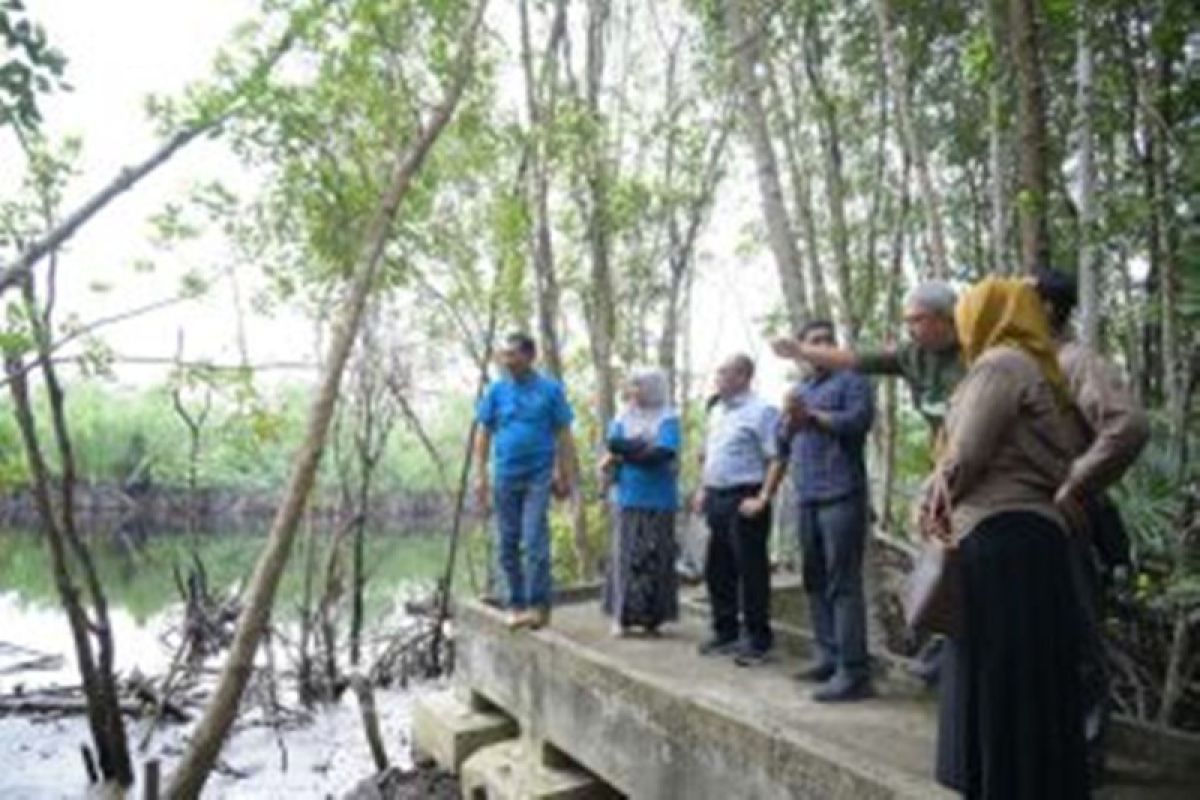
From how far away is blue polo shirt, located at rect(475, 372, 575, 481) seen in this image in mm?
7988

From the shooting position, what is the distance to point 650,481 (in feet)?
25.6

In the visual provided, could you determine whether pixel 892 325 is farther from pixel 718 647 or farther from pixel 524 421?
pixel 718 647

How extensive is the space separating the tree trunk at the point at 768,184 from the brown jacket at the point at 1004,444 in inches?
206

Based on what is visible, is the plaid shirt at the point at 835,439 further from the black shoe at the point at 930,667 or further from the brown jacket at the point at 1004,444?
the brown jacket at the point at 1004,444

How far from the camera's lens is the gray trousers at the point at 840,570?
605 centimetres

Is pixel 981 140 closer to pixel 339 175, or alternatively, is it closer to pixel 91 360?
pixel 339 175

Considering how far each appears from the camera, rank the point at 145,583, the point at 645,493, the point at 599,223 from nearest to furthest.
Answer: the point at 645,493, the point at 599,223, the point at 145,583

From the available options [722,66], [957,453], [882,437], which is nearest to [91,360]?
[957,453]

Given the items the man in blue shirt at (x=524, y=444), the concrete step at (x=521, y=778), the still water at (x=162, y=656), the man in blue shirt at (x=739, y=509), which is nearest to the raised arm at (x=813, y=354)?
the man in blue shirt at (x=739, y=509)

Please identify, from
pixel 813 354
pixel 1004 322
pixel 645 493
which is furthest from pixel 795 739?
pixel 645 493

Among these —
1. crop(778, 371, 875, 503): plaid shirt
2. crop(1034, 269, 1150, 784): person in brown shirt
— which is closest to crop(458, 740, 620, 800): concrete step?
crop(778, 371, 875, 503): plaid shirt

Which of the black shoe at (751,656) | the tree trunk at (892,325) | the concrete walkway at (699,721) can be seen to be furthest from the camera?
the tree trunk at (892,325)

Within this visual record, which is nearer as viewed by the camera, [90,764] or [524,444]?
[524,444]

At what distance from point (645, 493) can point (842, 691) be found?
2068 millimetres
